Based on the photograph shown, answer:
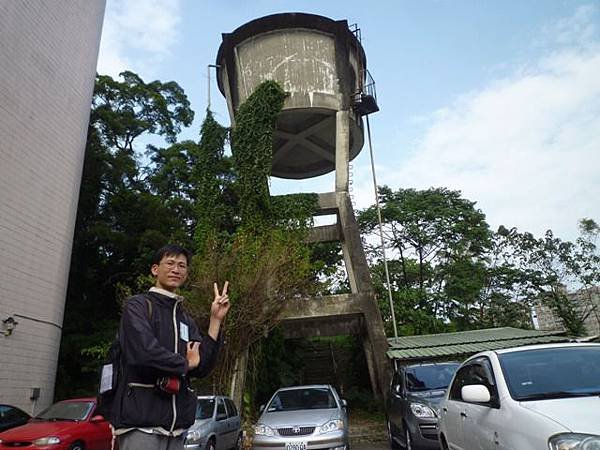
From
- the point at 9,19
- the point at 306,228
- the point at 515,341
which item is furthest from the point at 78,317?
the point at 515,341

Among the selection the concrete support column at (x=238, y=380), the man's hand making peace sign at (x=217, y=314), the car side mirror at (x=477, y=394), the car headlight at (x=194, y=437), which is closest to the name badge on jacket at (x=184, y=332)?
the man's hand making peace sign at (x=217, y=314)

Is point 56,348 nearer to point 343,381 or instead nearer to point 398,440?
point 398,440

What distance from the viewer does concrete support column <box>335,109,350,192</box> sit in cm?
1720

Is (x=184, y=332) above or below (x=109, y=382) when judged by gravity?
above

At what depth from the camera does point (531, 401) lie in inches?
137

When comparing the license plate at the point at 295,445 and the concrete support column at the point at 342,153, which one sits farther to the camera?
the concrete support column at the point at 342,153

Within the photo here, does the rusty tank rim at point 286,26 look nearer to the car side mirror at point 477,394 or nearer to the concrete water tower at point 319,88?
the concrete water tower at point 319,88

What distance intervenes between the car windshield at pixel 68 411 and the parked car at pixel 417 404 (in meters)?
6.07

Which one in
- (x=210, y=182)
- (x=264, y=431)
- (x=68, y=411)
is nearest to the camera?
(x=264, y=431)

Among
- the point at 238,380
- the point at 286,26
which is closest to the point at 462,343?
the point at 238,380

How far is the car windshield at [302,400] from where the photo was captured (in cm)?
884

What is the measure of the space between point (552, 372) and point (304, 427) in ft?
15.5

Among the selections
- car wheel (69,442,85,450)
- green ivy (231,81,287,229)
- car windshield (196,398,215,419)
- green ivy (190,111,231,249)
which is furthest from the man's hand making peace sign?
green ivy (231,81,287,229)

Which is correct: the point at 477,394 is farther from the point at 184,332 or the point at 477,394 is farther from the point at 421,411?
the point at 421,411
